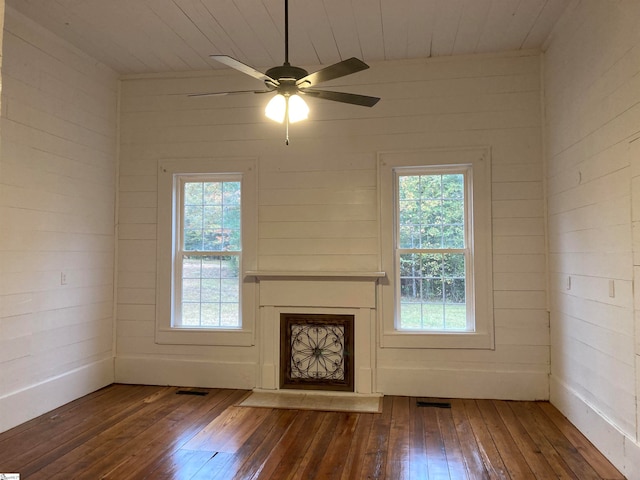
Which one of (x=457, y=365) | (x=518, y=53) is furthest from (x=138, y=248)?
(x=518, y=53)

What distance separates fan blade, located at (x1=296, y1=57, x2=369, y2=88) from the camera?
7.63 ft

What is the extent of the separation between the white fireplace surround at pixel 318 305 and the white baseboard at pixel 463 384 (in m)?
0.23

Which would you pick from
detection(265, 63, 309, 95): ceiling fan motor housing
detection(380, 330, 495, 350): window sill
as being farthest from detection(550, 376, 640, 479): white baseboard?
detection(265, 63, 309, 95): ceiling fan motor housing

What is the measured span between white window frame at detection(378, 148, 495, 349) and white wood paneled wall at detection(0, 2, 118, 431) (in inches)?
111

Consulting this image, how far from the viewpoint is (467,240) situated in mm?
4352

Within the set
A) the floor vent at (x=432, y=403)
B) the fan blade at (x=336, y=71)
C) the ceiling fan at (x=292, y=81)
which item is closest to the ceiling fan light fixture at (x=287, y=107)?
the ceiling fan at (x=292, y=81)

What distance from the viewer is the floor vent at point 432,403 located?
4.01 meters

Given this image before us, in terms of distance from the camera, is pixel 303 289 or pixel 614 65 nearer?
pixel 614 65

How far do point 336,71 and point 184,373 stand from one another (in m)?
3.46

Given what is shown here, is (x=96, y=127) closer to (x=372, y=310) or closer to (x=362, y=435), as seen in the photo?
(x=372, y=310)

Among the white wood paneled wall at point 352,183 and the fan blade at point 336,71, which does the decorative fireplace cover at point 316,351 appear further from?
the fan blade at point 336,71

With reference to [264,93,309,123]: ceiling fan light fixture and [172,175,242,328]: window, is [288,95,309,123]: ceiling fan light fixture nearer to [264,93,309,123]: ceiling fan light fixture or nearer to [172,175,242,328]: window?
[264,93,309,123]: ceiling fan light fixture

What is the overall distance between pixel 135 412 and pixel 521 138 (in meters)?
4.25

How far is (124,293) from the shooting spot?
471 centimetres
